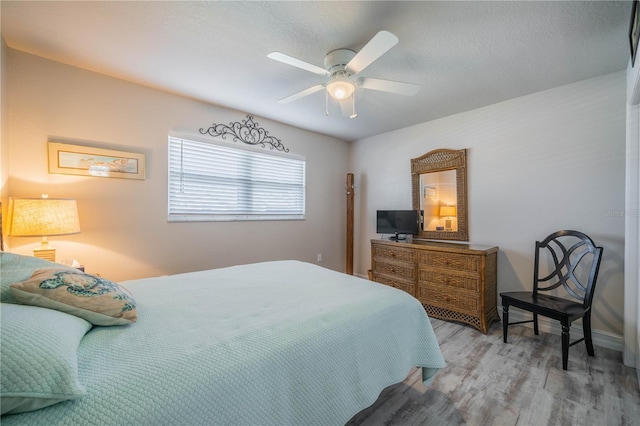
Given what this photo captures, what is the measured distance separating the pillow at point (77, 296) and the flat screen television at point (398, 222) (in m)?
3.07

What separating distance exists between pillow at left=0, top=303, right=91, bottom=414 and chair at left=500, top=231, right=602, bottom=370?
113 inches

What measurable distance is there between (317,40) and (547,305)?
9.05ft

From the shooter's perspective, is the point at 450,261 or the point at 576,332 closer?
the point at 576,332

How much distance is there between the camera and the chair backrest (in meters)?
2.28

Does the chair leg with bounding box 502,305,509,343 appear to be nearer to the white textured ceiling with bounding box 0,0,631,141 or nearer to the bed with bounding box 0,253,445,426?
the bed with bounding box 0,253,445,426

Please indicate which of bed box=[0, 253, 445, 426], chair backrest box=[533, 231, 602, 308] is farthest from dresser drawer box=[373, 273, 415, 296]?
bed box=[0, 253, 445, 426]

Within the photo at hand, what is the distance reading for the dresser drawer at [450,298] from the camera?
2.68 m

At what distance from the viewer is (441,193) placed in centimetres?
339

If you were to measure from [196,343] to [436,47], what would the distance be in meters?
2.38

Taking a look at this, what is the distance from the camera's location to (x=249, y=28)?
1776 mm

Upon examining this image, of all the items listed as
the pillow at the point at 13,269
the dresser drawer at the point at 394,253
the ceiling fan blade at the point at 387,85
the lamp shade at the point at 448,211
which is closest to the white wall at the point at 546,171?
the lamp shade at the point at 448,211

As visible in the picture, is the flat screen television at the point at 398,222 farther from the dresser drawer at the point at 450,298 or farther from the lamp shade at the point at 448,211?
the dresser drawer at the point at 450,298

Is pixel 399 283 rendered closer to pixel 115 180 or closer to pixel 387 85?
pixel 387 85

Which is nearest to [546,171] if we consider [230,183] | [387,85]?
[387,85]
